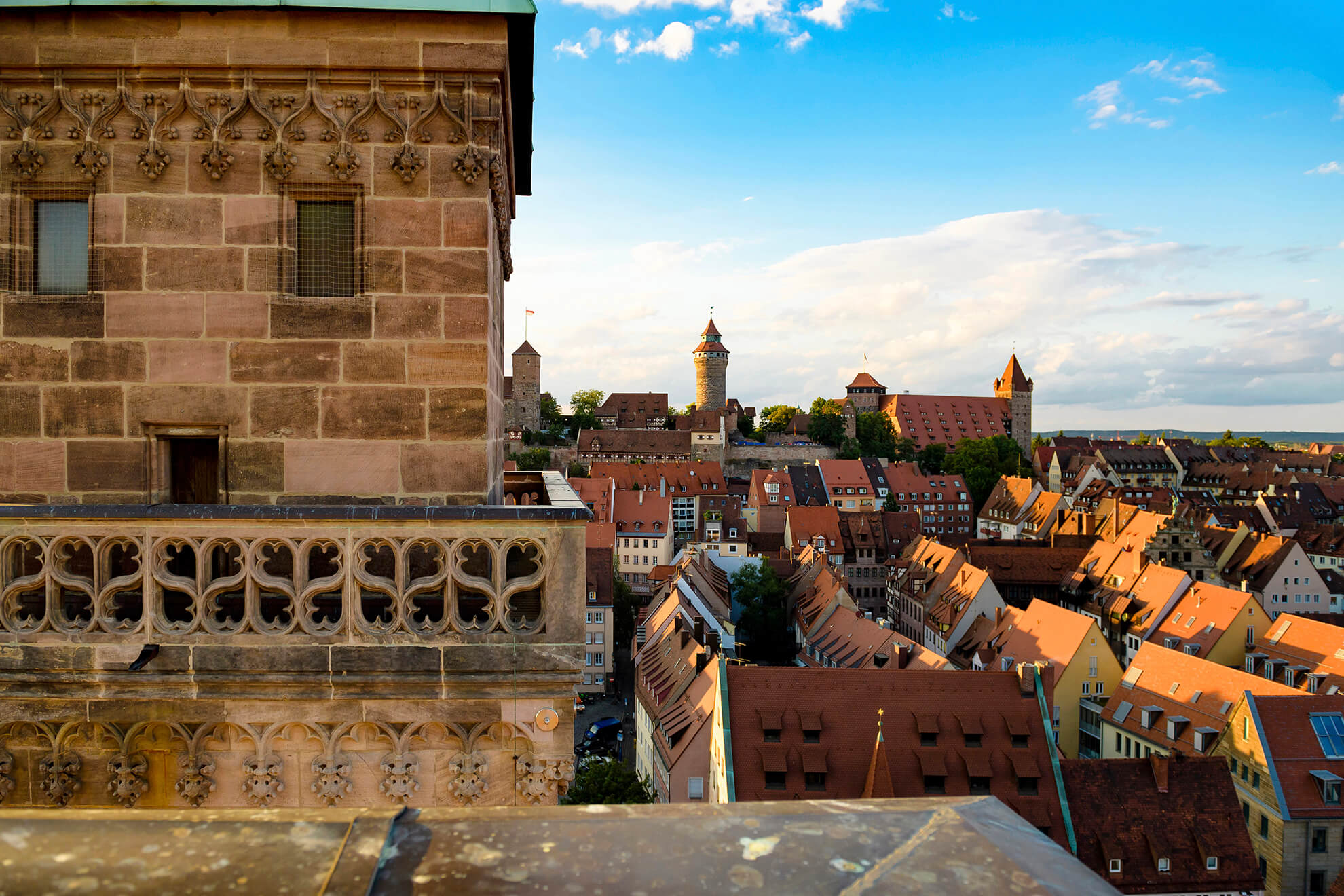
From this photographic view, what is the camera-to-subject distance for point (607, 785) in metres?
23.5

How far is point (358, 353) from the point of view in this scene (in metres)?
5.00

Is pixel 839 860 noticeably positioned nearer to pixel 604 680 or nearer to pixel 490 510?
pixel 490 510

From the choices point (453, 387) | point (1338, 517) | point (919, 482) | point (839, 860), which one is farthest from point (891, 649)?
point (1338, 517)

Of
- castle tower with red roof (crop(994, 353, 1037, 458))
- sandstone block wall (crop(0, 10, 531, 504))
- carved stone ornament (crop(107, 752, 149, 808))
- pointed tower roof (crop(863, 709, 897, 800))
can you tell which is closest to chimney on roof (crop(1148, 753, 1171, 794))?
pointed tower roof (crop(863, 709, 897, 800))

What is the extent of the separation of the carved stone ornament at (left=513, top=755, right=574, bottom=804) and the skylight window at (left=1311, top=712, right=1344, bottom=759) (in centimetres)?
2853

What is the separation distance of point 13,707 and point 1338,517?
10878cm

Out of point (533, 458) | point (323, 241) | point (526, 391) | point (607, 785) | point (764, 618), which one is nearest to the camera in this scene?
point (323, 241)

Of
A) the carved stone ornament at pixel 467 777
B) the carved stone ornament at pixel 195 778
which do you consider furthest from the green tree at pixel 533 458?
the carved stone ornament at pixel 467 777

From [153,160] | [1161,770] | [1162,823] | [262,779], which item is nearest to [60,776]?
[262,779]

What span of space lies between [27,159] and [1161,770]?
25.6m

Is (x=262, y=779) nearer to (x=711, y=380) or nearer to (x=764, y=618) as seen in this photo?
(x=764, y=618)

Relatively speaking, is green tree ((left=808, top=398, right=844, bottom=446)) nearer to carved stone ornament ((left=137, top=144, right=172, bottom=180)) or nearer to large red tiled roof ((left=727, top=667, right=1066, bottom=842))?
large red tiled roof ((left=727, top=667, right=1066, bottom=842))

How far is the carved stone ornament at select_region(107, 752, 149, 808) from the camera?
4258 millimetres

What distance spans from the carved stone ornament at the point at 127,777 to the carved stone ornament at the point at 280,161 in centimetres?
313
